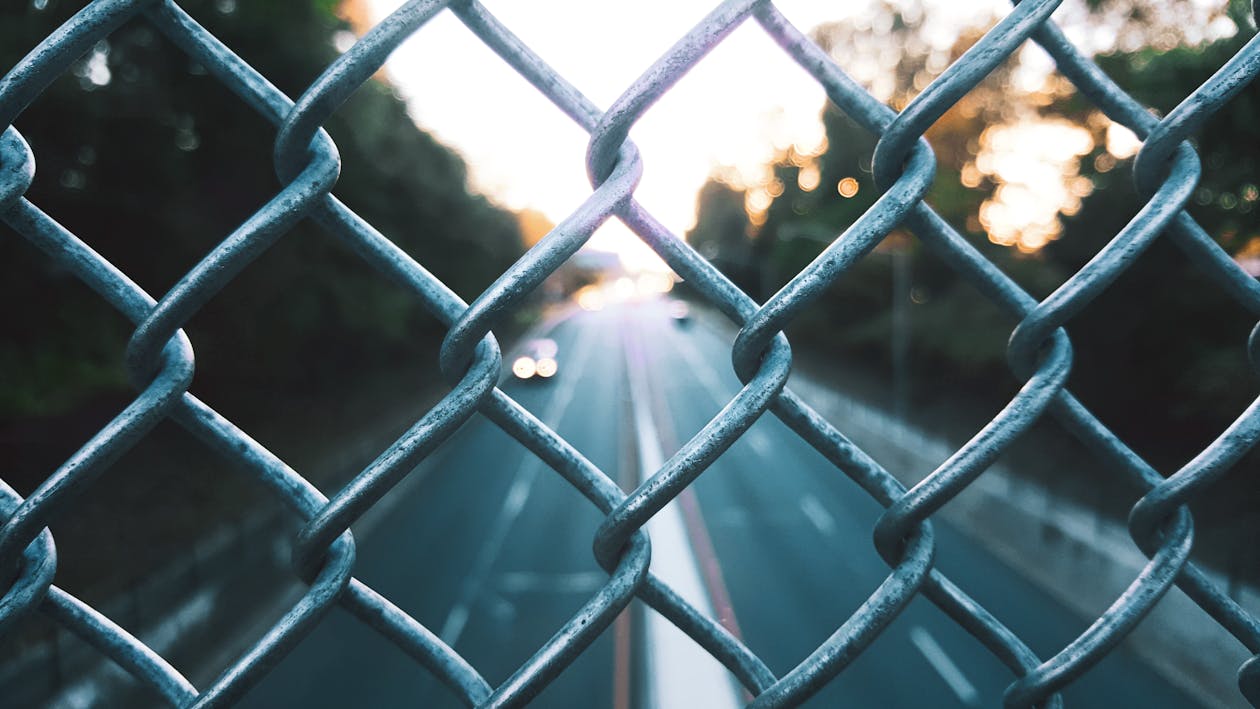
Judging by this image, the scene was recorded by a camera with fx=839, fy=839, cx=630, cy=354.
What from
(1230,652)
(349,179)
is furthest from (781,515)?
(349,179)

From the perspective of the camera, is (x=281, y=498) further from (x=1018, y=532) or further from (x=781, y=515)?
(x=781, y=515)

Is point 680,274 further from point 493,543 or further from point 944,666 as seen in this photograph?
point 493,543

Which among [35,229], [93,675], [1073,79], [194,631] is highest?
[1073,79]

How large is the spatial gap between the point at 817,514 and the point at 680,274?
2104 cm

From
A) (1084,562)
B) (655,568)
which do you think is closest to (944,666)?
(1084,562)

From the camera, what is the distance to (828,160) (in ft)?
115

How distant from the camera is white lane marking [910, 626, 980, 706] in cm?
1187

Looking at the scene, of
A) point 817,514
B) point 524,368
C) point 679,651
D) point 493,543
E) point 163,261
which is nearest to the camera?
point 679,651

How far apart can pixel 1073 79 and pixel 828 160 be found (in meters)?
35.8

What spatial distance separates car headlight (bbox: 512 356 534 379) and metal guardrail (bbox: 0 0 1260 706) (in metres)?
38.0

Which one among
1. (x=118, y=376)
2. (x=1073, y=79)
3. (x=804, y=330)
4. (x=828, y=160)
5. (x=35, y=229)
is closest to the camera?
(x=35, y=229)

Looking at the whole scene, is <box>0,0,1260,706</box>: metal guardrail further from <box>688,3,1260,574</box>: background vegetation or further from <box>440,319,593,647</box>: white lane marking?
<box>440,319,593,647</box>: white lane marking

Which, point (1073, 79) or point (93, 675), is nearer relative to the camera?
point (1073, 79)

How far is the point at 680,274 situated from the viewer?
0.97 m
